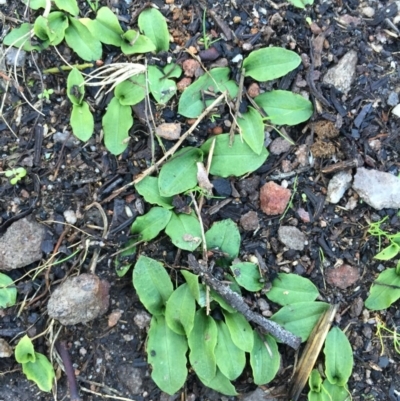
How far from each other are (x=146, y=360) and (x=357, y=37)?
5.30ft

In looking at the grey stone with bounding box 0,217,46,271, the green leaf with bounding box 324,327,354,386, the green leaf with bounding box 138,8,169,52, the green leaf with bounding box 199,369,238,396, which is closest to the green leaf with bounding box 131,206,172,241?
the grey stone with bounding box 0,217,46,271

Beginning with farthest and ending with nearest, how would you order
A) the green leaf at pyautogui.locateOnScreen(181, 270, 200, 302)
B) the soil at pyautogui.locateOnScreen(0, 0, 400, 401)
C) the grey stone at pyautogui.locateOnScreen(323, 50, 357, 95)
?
1. the grey stone at pyautogui.locateOnScreen(323, 50, 357, 95)
2. the soil at pyautogui.locateOnScreen(0, 0, 400, 401)
3. the green leaf at pyautogui.locateOnScreen(181, 270, 200, 302)

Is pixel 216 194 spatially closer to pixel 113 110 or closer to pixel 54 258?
pixel 113 110

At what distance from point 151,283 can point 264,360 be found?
54 centimetres

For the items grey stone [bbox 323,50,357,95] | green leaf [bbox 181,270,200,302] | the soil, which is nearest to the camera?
green leaf [bbox 181,270,200,302]

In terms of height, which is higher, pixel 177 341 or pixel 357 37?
pixel 357 37

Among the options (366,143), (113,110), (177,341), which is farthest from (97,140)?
(366,143)

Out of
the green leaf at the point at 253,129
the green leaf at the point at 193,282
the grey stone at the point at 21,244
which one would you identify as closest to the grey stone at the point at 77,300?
the grey stone at the point at 21,244

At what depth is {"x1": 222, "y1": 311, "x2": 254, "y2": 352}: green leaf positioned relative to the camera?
2240 millimetres

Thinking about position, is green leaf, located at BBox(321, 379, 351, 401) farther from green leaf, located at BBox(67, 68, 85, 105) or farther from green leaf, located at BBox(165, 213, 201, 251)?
green leaf, located at BBox(67, 68, 85, 105)

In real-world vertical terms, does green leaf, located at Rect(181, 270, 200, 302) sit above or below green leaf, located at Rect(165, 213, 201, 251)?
below

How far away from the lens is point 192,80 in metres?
2.39

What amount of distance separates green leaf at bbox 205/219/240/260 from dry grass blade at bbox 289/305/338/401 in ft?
1.45

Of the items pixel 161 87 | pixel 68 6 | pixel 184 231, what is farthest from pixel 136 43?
pixel 184 231
